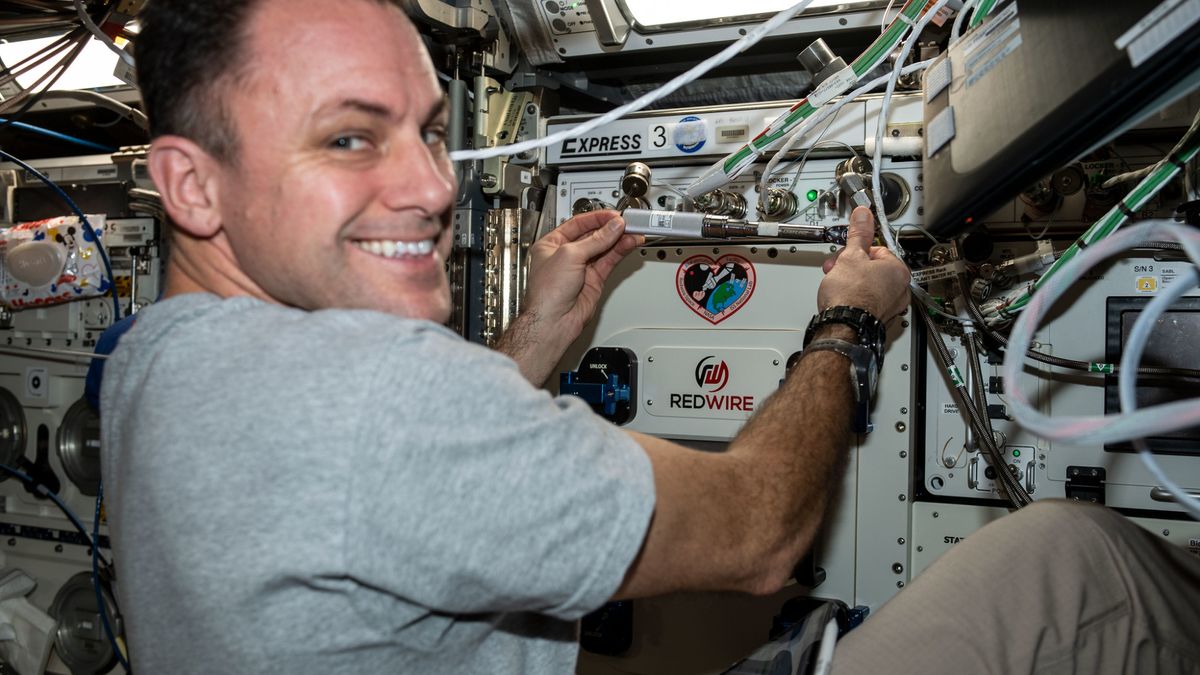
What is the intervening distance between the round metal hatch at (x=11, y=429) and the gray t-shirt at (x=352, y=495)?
3133mm

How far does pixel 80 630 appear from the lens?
12.6ft

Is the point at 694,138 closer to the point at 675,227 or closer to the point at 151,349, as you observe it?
the point at 675,227

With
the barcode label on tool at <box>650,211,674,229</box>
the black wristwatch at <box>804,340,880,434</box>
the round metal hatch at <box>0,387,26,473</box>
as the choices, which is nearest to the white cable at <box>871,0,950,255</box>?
the black wristwatch at <box>804,340,880,434</box>

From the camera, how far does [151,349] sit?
1.37 m

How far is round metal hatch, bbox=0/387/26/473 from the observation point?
3.90m

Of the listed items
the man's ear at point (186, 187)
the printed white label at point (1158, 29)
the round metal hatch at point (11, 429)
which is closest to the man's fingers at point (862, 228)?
the printed white label at point (1158, 29)

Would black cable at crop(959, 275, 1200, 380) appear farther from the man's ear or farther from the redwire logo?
the man's ear

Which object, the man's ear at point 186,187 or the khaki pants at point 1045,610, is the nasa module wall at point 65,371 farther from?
the khaki pants at point 1045,610

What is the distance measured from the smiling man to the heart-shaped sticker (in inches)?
36.0

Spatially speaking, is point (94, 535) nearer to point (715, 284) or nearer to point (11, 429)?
point (11, 429)

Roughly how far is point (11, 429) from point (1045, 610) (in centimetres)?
392

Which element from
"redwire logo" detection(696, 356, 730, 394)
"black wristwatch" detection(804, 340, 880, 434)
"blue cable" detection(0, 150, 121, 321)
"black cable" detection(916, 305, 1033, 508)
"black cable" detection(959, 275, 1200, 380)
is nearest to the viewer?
"black wristwatch" detection(804, 340, 880, 434)

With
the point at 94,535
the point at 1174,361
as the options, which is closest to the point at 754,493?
the point at 1174,361

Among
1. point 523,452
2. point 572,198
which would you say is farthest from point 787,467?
point 572,198
